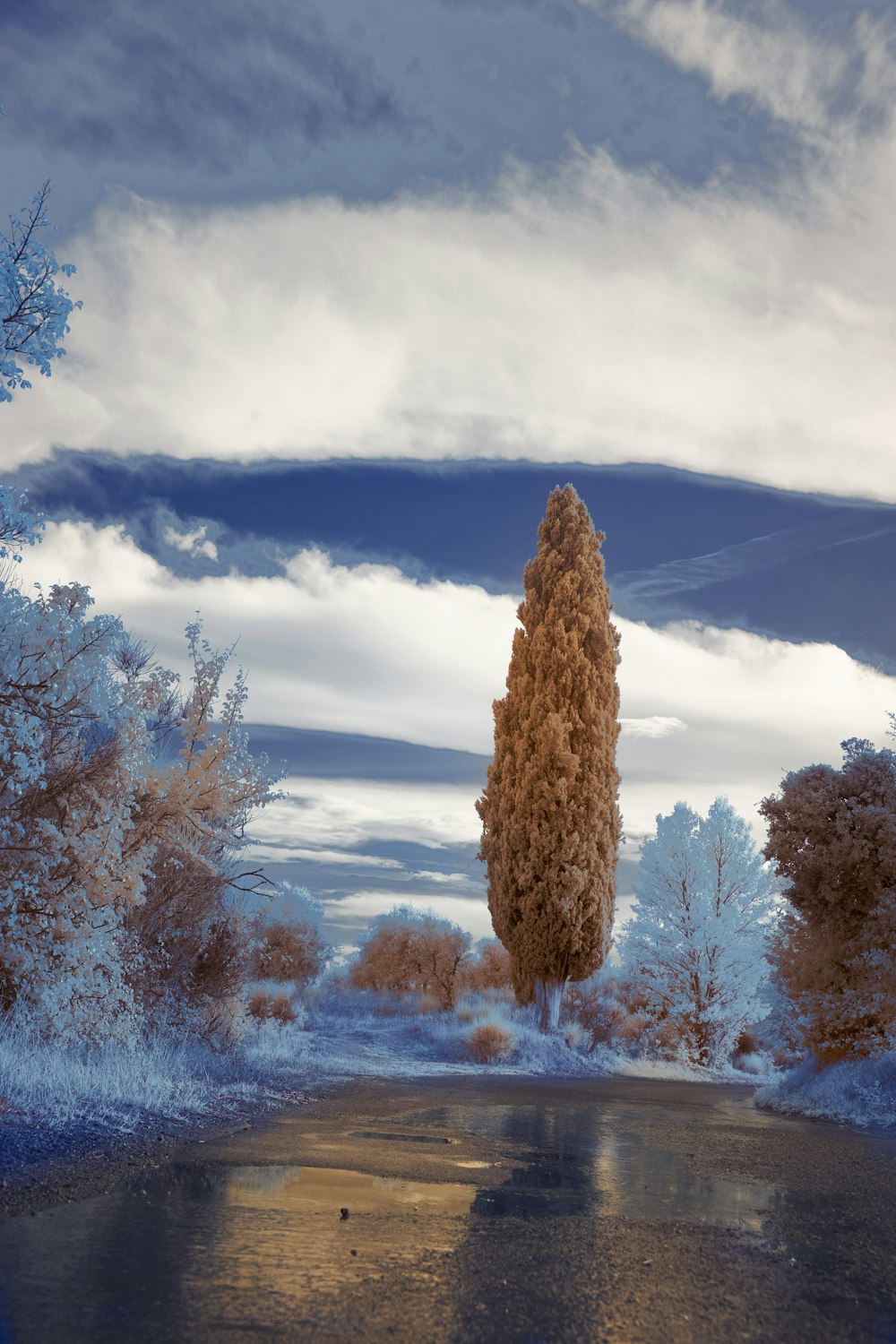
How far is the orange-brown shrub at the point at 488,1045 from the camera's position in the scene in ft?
73.7

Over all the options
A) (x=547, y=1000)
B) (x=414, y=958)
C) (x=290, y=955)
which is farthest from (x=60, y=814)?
(x=414, y=958)

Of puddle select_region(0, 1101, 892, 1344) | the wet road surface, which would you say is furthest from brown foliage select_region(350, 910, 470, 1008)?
puddle select_region(0, 1101, 892, 1344)

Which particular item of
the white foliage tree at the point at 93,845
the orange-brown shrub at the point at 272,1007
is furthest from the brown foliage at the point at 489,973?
the white foliage tree at the point at 93,845

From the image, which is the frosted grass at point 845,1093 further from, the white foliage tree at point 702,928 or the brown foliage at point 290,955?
the brown foliage at point 290,955

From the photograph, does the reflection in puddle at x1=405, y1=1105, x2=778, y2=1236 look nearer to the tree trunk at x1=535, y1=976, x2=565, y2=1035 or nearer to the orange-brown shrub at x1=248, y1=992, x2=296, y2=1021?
the orange-brown shrub at x1=248, y1=992, x2=296, y2=1021

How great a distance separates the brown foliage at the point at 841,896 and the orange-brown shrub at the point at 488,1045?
285 inches

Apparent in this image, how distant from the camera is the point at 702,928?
106ft

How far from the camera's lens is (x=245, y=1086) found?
12211 mm

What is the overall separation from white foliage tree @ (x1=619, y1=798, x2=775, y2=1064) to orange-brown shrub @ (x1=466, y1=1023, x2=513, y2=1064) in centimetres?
1008

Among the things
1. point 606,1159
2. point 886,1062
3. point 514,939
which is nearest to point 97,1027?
point 606,1159

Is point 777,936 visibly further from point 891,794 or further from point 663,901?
point 663,901

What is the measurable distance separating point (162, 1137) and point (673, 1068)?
22.8m

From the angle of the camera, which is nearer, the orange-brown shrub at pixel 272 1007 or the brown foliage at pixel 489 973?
the orange-brown shrub at pixel 272 1007

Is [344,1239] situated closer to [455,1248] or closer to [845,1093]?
[455,1248]
